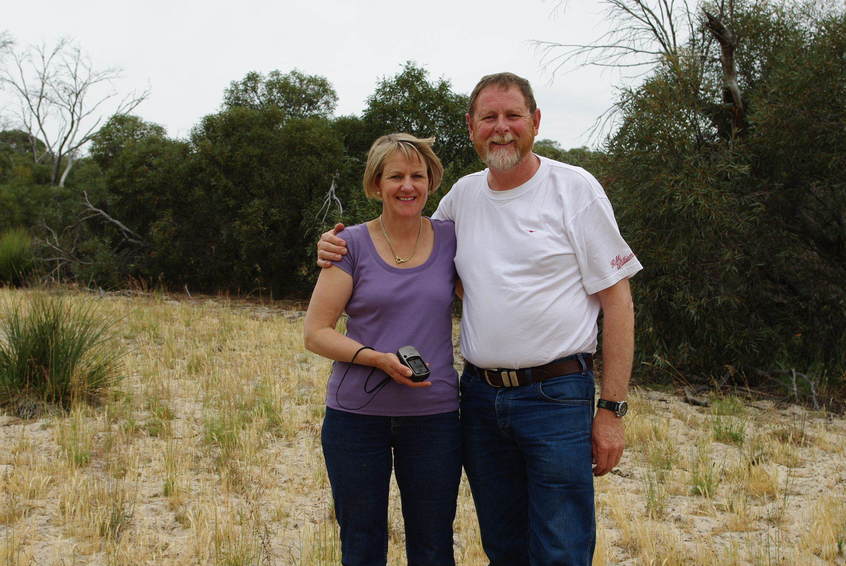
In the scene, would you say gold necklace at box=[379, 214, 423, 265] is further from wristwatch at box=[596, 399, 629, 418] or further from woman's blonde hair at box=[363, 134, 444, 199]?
wristwatch at box=[596, 399, 629, 418]

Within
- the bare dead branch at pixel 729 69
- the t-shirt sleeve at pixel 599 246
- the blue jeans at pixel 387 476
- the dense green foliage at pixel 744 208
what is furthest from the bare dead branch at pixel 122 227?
the t-shirt sleeve at pixel 599 246

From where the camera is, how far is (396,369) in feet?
7.97

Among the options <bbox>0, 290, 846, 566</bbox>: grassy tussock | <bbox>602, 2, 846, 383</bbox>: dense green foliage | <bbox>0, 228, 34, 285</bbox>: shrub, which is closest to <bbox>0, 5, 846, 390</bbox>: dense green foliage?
<bbox>602, 2, 846, 383</bbox>: dense green foliage

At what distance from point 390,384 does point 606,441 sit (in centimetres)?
76

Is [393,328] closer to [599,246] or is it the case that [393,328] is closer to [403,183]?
[403,183]

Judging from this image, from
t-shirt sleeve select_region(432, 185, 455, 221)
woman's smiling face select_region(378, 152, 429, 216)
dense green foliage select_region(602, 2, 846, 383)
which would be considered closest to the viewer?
woman's smiling face select_region(378, 152, 429, 216)

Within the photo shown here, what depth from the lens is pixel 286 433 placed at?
5.88 metres

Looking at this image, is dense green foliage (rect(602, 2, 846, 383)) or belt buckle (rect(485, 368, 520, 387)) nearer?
belt buckle (rect(485, 368, 520, 387))

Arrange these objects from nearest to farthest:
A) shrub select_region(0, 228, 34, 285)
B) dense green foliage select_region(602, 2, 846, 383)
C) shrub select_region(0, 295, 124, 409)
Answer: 1. shrub select_region(0, 295, 124, 409)
2. dense green foliage select_region(602, 2, 846, 383)
3. shrub select_region(0, 228, 34, 285)

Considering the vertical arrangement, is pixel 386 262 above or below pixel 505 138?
below

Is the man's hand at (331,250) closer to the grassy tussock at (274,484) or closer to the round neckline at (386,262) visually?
the round neckline at (386,262)

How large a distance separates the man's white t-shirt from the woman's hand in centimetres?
29

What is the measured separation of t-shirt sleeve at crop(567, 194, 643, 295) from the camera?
2.54 m

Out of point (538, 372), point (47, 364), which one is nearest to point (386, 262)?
point (538, 372)
